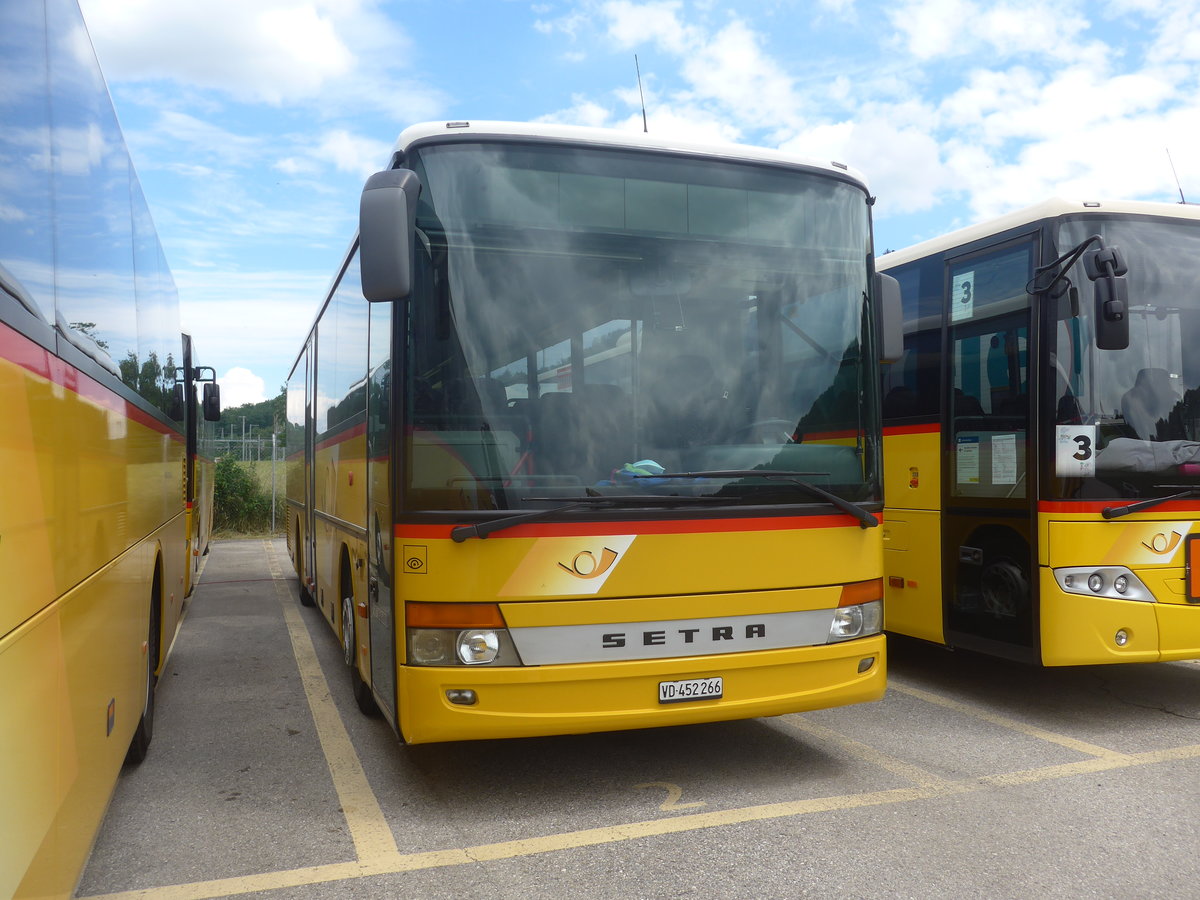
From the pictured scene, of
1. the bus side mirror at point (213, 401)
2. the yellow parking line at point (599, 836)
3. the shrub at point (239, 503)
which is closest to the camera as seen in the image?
the yellow parking line at point (599, 836)

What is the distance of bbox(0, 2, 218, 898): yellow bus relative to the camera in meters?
2.27

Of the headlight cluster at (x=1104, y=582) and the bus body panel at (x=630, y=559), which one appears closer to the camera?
the bus body panel at (x=630, y=559)

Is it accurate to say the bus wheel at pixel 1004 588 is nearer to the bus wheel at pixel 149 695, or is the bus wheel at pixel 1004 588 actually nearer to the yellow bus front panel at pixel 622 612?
the yellow bus front panel at pixel 622 612

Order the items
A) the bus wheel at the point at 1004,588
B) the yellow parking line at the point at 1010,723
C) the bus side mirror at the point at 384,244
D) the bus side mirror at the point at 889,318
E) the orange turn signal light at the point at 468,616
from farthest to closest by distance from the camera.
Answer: the bus wheel at the point at 1004,588 → the yellow parking line at the point at 1010,723 → the bus side mirror at the point at 889,318 → the orange turn signal light at the point at 468,616 → the bus side mirror at the point at 384,244

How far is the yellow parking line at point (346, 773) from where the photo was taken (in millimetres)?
4094

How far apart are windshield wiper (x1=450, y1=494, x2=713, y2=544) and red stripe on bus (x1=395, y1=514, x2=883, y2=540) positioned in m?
0.05

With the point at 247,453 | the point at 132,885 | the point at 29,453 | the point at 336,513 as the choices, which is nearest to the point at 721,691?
the point at 132,885

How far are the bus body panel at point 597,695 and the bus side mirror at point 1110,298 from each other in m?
2.38

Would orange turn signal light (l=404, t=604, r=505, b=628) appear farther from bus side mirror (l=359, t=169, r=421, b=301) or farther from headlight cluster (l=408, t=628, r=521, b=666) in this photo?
bus side mirror (l=359, t=169, r=421, b=301)

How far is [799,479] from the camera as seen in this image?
4.64 meters

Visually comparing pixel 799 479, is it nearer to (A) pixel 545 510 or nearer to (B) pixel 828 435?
(B) pixel 828 435

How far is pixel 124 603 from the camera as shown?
14.2 feet

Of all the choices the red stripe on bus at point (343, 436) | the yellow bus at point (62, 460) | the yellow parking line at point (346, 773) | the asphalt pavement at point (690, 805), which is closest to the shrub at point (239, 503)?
the yellow parking line at point (346, 773)

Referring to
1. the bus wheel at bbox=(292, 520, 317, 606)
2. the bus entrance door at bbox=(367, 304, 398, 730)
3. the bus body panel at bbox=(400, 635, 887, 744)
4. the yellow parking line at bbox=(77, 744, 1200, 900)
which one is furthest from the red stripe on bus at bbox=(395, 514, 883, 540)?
the bus wheel at bbox=(292, 520, 317, 606)
